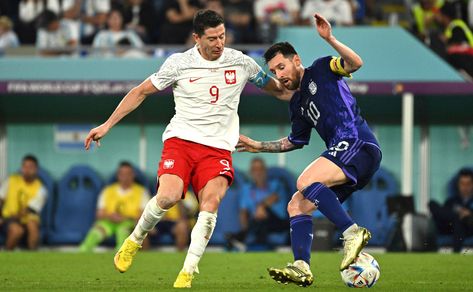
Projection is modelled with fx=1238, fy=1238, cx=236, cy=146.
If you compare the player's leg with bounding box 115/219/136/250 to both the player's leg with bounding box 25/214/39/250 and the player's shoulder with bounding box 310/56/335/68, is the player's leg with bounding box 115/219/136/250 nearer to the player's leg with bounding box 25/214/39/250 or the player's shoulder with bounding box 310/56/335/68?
the player's leg with bounding box 25/214/39/250

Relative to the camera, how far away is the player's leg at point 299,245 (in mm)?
10086

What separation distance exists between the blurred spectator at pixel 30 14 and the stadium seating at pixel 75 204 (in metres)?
2.41

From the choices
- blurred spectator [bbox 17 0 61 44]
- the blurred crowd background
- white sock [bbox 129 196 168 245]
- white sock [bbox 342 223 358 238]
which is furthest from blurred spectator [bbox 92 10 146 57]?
white sock [bbox 342 223 358 238]

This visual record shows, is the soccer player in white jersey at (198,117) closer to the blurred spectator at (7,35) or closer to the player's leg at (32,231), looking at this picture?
the player's leg at (32,231)

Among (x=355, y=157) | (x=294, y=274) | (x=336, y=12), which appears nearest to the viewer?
(x=294, y=274)

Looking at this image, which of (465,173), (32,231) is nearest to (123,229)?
(32,231)

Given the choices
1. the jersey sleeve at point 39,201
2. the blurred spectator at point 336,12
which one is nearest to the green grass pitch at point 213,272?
the jersey sleeve at point 39,201

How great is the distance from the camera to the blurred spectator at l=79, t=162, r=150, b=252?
733 inches

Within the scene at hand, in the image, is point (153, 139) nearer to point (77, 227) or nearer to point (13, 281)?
point (77, 227)

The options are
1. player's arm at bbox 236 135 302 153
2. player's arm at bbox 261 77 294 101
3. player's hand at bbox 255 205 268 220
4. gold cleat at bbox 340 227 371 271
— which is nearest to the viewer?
gold cleat at bbox 340 227 371 271

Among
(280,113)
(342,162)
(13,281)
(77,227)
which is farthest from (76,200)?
(342,162)

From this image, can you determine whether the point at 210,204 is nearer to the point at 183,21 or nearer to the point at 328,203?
the point at 328,203

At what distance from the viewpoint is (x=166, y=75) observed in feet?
34.4

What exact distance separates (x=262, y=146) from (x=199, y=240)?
1.32m
